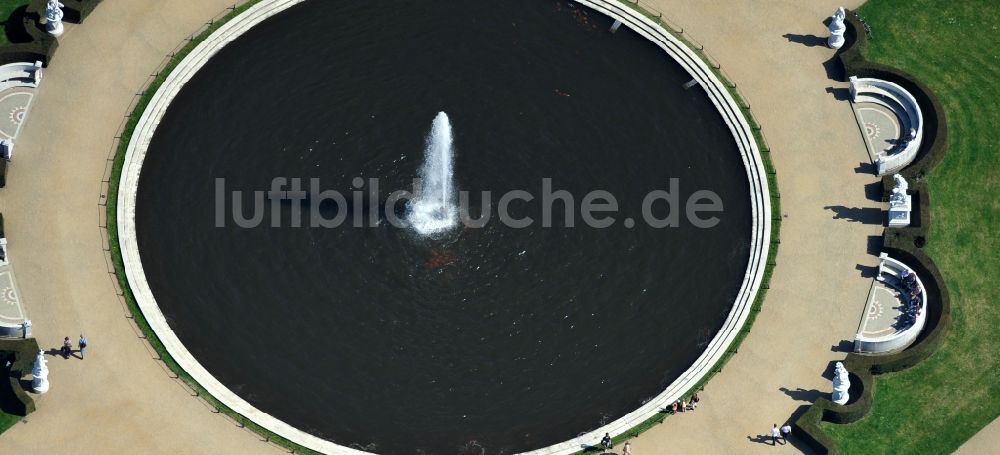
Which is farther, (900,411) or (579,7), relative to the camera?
(579,7)

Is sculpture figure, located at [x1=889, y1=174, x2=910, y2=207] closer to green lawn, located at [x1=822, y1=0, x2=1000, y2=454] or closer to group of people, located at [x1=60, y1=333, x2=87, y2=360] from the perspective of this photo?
green lawn, located at [x1=822, y1=0, x2=1000, y2=454]

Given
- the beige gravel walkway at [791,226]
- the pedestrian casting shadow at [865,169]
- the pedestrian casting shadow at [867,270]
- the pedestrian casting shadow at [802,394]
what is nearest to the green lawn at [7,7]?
the beige gravel walkway at [791,226]

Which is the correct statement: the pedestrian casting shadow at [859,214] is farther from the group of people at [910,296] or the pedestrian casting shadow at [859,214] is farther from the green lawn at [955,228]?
the group of people at [910,296]

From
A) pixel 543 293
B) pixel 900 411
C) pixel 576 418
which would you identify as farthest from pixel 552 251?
pixel 900 411

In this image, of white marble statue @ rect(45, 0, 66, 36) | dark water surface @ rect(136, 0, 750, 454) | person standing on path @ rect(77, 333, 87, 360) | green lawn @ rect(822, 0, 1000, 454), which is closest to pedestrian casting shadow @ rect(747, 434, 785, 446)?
green lawn @ rect(822, 0, 1000, 454)

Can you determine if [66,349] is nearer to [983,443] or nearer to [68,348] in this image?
[68,348]

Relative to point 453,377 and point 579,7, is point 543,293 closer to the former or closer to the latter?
point 453,377
